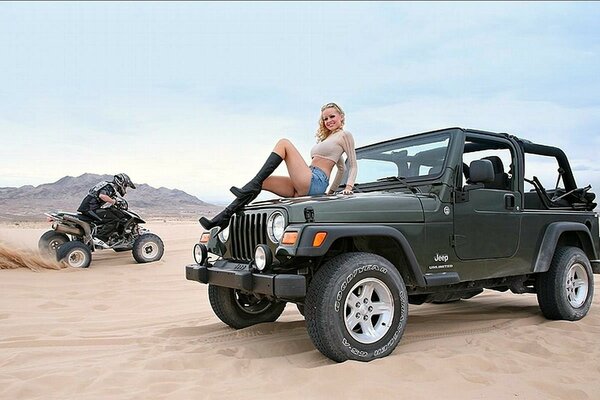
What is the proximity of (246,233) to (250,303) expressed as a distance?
3.89ft

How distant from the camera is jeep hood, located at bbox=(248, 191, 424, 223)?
4.08 meters

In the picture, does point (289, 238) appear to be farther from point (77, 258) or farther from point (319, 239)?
point (77, 258)

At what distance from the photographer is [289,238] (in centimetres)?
390

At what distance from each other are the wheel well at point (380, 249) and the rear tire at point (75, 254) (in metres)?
7.59

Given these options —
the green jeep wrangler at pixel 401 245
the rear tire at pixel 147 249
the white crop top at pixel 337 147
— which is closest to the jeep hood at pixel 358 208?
the green jeep wrangler at pixel 401 245

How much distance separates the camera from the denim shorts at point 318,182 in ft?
16.5

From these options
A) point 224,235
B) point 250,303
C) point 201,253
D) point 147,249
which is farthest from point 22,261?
point 224,235

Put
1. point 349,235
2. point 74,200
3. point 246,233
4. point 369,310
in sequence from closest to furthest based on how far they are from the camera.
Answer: point 349,235
point 369,310
point 246,233
point 74,200

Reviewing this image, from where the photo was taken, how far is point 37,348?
458 cm

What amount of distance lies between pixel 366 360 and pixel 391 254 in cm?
102

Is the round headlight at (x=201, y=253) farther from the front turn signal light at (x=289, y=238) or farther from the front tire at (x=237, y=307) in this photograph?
the front turn signal light at (x=289, y=238)

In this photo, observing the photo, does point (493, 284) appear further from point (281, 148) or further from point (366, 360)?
point (281, 148)

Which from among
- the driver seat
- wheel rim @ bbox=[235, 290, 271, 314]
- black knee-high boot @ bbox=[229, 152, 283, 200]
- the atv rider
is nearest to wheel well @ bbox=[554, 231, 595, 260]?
the driver seat

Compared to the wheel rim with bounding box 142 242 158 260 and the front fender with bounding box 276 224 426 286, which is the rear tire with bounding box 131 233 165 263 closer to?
the wheel rim with bounding box 142 242 158 260
